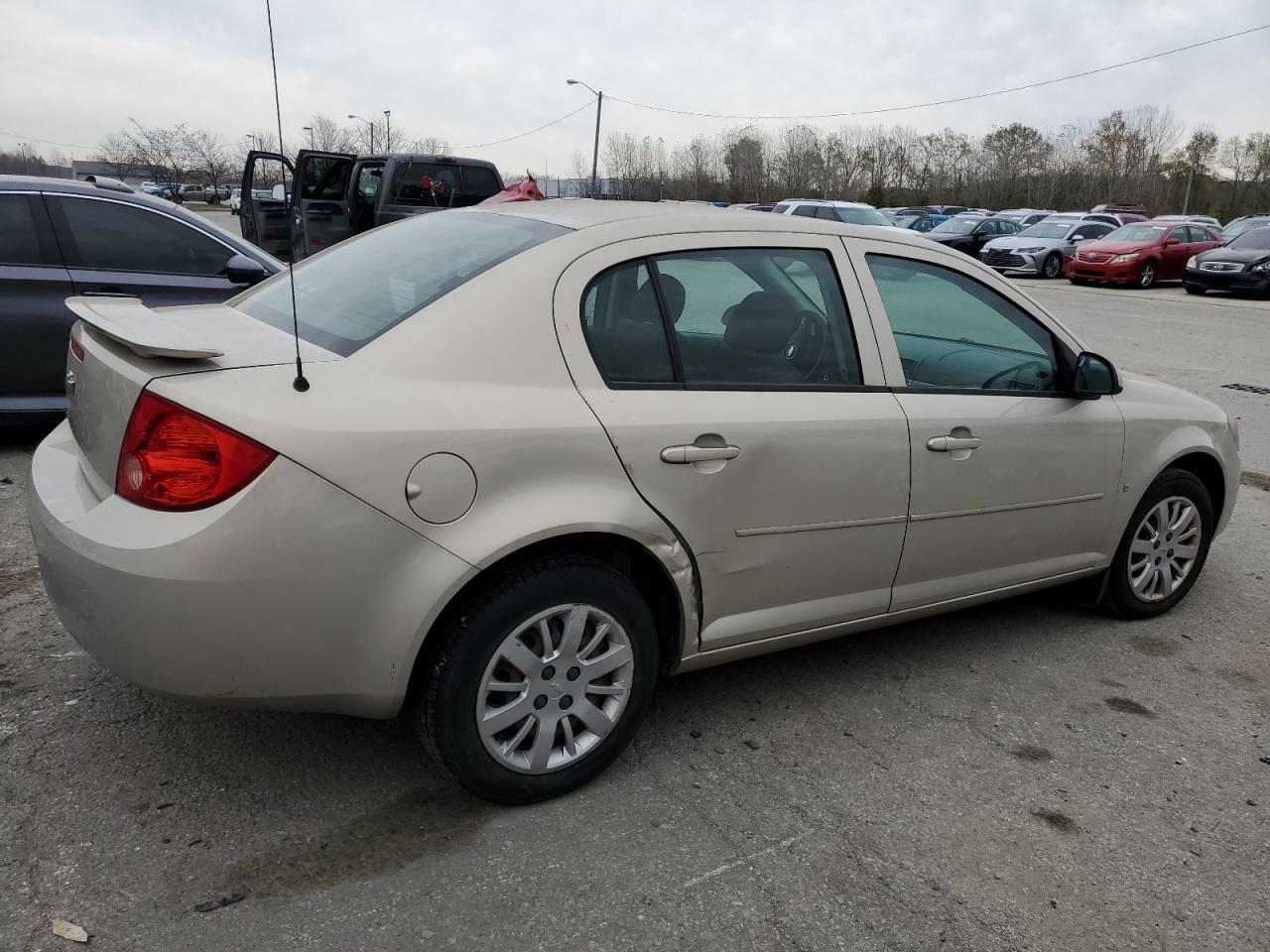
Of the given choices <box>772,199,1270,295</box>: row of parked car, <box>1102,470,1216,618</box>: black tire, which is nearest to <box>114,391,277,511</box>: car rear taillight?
<box>1102,470,1216,618</box>: black tire

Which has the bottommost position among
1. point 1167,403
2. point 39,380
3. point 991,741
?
point 991,741

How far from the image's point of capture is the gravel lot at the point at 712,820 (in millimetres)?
2312

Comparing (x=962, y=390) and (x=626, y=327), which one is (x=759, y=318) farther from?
(x=962, y=390)

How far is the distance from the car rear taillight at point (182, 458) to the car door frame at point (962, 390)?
76.6 inches

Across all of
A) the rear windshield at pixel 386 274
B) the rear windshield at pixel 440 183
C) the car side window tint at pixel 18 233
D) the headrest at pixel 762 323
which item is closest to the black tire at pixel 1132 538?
the headrest at pixel 762 323

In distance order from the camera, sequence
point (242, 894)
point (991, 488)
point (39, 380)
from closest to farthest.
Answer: point (242, 894), point (991, 488), point (39, 380)

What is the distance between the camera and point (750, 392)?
2951 mm

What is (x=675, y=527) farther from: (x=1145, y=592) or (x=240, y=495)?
(x=1145, y=592)

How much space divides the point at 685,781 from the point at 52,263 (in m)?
4.99

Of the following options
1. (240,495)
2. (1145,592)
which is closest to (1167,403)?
(1145,592)

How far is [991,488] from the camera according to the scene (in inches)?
136

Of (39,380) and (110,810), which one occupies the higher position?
(39,380)

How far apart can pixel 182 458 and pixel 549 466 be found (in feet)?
2.78

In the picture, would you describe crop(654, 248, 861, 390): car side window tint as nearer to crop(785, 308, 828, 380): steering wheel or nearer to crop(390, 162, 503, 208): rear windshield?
crop(785, 308, 828, 380): steering wheel
